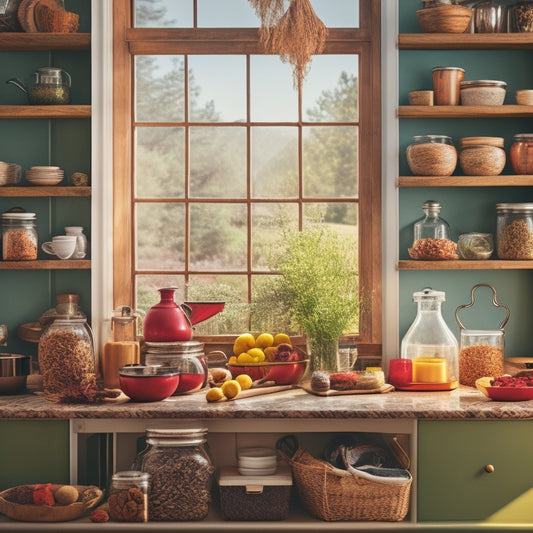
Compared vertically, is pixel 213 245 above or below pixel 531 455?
above

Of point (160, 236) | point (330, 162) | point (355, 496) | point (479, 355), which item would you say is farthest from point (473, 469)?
point (160, 236)

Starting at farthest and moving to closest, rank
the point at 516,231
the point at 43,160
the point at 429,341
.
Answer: the point at 43,160 → the point at 516,231 → the point at 429,341

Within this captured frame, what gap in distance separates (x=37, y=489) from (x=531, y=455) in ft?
6.22

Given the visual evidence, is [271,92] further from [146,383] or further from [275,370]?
[146,383]

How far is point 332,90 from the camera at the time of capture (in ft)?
13.2

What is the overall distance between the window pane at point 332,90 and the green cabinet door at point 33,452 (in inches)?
74.7

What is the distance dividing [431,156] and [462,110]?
257mm

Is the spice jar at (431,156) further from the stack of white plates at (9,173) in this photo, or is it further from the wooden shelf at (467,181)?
the stack of white plates at (9,173)

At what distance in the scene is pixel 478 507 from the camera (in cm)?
318

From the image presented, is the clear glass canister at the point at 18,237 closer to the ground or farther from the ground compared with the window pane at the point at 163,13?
closer to the ground

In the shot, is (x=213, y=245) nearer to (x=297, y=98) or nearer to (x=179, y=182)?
(x=179, y=182)

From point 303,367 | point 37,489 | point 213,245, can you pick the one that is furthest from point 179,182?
point 37,489

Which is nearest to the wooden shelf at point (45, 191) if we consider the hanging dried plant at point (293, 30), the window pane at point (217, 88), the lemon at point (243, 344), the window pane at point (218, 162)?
the window pane at point (218, 162)

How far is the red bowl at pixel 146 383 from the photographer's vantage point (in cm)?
331
